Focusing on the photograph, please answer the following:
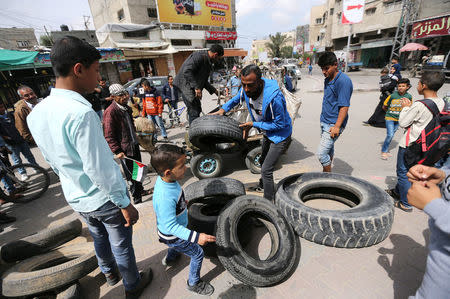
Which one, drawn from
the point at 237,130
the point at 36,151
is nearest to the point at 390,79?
the point at 237,130

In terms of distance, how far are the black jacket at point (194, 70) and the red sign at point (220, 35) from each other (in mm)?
26008

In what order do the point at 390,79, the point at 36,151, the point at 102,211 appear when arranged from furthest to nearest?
the point at 36,151 → the point at 390,79 → the point at 102,211

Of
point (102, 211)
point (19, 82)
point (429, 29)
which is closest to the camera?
point (102, 211)

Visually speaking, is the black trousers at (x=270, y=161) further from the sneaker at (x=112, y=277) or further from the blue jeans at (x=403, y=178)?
the sneaker at (x=112, y=277)

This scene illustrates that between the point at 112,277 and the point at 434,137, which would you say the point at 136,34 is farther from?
the point at 434,137

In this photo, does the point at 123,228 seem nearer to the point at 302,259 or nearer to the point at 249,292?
the point at 249,292

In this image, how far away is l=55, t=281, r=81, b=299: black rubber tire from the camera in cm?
199

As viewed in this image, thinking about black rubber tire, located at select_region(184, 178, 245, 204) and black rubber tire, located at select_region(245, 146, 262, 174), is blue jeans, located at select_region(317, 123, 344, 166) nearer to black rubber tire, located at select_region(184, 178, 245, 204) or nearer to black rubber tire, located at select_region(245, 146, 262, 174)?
black rubber tire, located at select_region(245, 146, 262, 174)

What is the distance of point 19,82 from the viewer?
14062mm

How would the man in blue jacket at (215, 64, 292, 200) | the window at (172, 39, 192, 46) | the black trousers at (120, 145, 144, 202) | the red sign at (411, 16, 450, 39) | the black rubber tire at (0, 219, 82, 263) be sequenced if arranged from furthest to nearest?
1. the window at (172, 39, 192, 46)
2. the red sign at (411, 16, 450, 39)
3. the black trousers at (120, 145, 144, 202)
4. the man in blue jacket at (215, 64, 292, 200)
5. the black rubber tire at (0, 219, 82, 263)

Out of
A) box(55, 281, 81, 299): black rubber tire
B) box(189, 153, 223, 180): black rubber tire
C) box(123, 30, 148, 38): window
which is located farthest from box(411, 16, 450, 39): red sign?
box(55, 281, 81, 299): black rubber tire

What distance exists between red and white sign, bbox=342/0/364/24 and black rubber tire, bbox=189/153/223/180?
16871 millimetres

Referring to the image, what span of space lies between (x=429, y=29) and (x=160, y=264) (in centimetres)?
3219

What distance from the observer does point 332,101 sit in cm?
333
